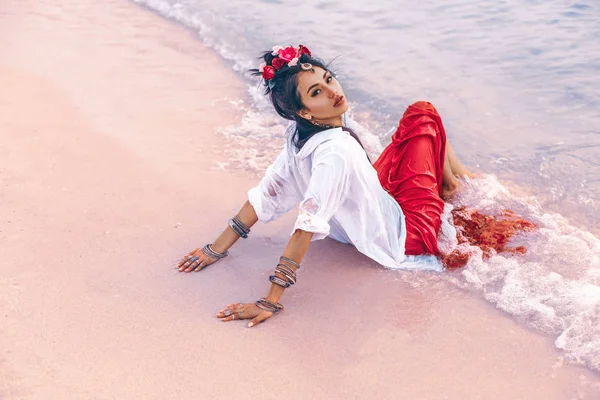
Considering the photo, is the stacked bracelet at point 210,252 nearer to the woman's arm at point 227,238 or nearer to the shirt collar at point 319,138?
the woman's arm at point 227,238

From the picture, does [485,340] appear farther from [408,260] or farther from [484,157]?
[484,157]

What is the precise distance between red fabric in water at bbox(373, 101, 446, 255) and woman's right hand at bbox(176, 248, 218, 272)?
3.25 ft

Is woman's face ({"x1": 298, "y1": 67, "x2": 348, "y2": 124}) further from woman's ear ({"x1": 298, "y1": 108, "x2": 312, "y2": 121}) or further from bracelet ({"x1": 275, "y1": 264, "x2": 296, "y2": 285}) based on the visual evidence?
bracelet ({"x1": 275, "y1": 264, "x2": 296, "y2": 285})

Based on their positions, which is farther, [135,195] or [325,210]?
[135,195]

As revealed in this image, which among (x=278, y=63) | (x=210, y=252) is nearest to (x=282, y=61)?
(x=278, y=63)

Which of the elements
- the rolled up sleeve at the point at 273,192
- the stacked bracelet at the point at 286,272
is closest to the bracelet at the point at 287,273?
the stacked bracelet at the point at 286,272

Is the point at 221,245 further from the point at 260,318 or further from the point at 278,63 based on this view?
the point at 278,63

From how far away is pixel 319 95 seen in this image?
287cm

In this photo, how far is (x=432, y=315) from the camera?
2.89 m

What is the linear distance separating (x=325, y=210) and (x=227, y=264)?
69 centimetres

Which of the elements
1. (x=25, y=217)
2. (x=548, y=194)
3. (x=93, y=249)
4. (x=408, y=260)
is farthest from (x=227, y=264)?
(x=548, y=194)

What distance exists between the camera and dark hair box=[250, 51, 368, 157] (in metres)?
2.86

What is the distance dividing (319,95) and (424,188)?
2.61 ft

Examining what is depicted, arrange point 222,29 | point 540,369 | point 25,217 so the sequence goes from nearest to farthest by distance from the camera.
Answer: point 540,369 → point 25,217 → point 222,29
